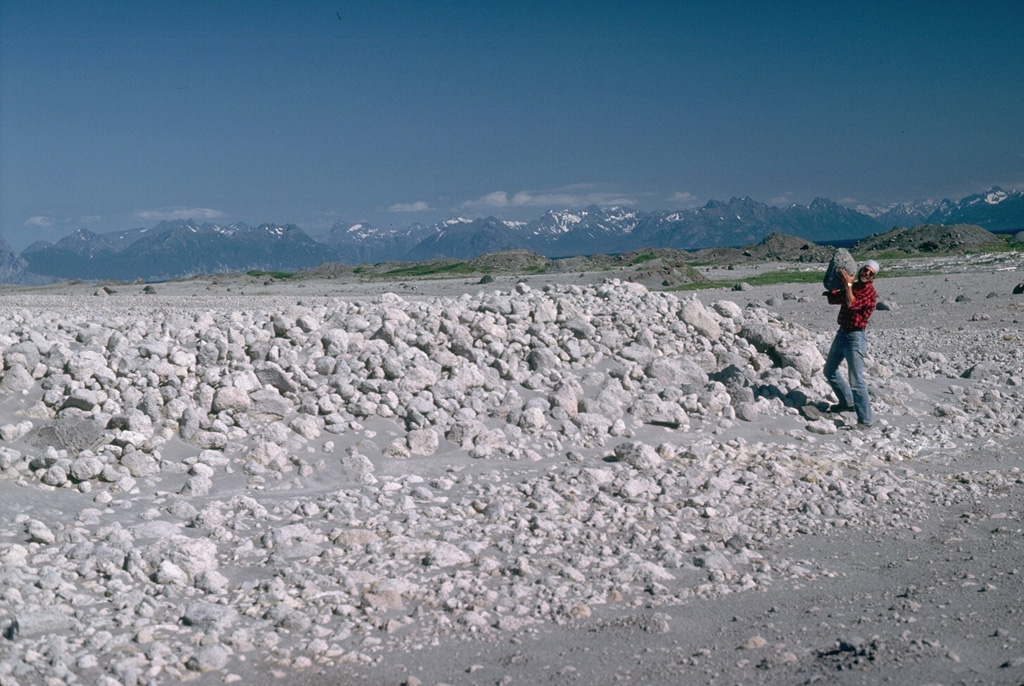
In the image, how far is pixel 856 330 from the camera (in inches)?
336

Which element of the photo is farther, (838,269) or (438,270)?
(438,270)

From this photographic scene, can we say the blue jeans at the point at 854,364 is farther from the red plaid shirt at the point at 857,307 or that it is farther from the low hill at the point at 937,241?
the low hill at the point at 937,241

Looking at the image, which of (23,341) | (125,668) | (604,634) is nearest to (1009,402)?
(604,634)

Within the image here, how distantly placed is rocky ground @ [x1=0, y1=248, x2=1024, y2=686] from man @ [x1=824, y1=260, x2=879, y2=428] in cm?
38

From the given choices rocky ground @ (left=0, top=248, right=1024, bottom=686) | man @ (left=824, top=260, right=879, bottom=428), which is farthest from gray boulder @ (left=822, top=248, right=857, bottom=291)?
rocky ground @ (left=0, top=248, right=1024, bottom=686)

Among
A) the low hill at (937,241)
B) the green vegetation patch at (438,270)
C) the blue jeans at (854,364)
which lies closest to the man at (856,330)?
the blue jeans at (854,364)

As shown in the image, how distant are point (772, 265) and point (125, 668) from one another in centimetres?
5254

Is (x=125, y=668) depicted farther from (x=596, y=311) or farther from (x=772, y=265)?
(x=772, y=265)

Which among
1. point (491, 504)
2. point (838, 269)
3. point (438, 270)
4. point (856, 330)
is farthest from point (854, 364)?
point (438, 270)

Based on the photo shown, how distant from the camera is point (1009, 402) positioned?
32.2ft

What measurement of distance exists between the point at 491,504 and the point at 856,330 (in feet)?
15.2

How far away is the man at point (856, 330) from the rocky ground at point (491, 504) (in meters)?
0.38

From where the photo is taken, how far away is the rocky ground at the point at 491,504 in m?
4.21

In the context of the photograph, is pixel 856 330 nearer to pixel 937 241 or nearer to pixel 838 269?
pixel 838 269
